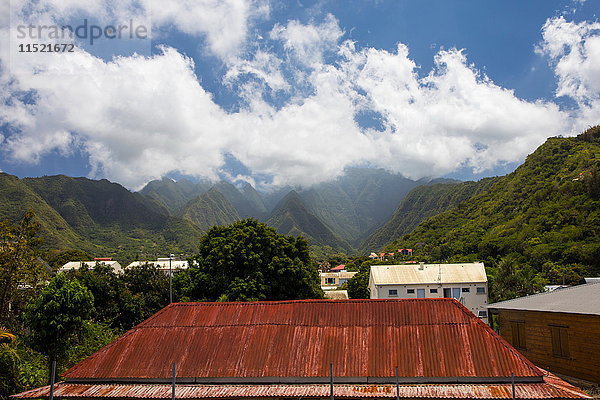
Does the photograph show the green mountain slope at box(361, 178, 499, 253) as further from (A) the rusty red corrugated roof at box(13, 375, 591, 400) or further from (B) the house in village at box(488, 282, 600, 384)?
(A) the rusty red corrugated roof at box(13, 375, 591, 400)

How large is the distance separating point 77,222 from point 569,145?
139884mm

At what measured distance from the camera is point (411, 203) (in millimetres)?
196000

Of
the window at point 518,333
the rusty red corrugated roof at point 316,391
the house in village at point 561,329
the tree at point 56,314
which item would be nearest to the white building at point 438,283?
the house in village at point 561,329

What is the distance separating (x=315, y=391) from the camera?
12336 millimetres

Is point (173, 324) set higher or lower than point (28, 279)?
lower

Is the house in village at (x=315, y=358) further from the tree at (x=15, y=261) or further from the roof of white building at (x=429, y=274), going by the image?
the roof of white building at (x=429, y=274)

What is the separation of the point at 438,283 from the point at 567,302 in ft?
77.6

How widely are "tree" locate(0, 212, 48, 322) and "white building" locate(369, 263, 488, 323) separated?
A: 2998 centimetres

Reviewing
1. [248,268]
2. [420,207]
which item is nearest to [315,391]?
[248,268]

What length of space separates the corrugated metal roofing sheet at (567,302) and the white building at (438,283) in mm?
19499

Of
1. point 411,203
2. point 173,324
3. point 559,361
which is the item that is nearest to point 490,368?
point 559,361

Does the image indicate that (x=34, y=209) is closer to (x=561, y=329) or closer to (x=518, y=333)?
(x=518, y=333)

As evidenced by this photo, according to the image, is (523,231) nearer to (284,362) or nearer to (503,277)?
(503,277)

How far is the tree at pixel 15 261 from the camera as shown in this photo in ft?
60.4
